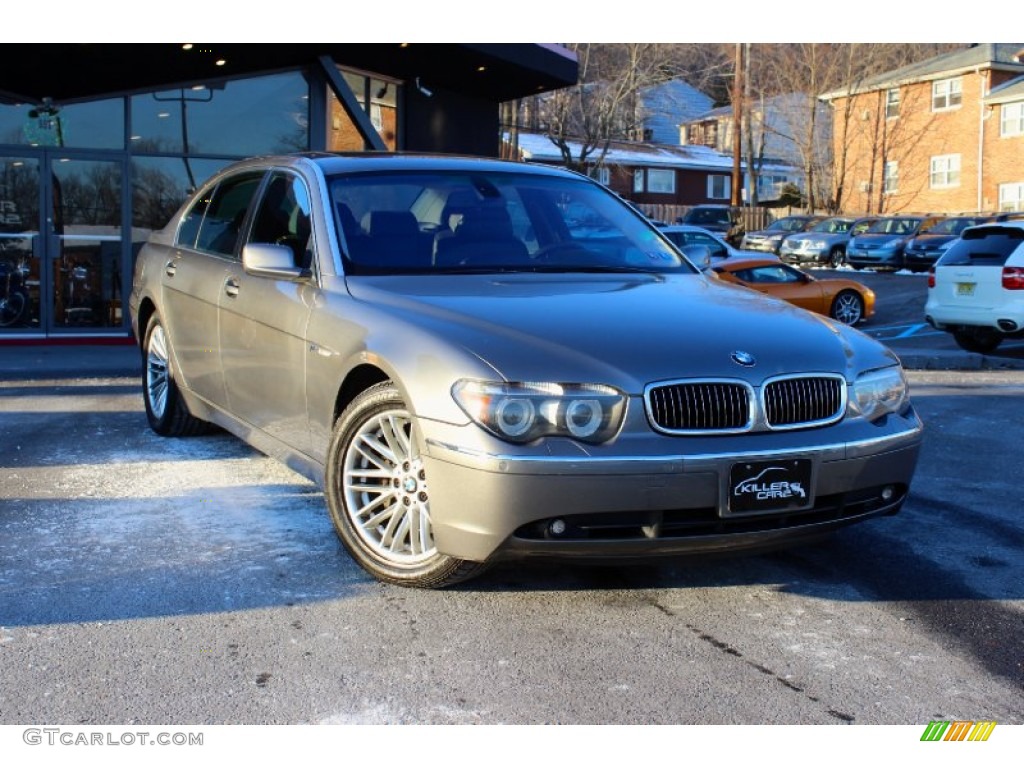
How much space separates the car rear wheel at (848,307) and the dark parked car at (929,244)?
12478mm

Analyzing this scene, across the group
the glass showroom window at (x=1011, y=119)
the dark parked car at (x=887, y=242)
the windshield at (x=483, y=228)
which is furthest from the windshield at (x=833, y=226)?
the windshield at (x=483, y=228)

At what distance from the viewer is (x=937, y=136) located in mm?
45906

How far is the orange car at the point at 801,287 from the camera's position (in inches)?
657

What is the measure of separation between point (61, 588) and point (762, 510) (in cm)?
251

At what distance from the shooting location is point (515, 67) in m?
15.3

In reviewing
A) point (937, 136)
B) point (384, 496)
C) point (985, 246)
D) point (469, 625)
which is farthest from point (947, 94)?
point (469, 625)

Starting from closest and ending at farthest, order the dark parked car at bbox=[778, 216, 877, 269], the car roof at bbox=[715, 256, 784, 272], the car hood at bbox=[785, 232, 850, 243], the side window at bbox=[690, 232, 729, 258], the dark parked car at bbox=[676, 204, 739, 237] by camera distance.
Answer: the car roof at bbox=[715, 256, 784, 272] < the side window at bbox=[690, 232, 729, 258] < the dark parked car at bbox=[778, 216, 877, 269] < the car hood at bbox=[785, 232, 850, 243] < the dark parked car at bbox=[676, 204, 739, 237]

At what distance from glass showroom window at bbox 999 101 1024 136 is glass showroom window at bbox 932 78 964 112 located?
2265 mm

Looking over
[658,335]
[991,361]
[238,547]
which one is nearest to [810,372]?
[658,335]

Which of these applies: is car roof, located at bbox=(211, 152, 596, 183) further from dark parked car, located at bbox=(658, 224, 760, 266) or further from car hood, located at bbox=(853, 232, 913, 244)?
car hood, located at bbox=(853, 232, 913, 244)

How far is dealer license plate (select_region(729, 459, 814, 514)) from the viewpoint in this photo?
13.5 ft
